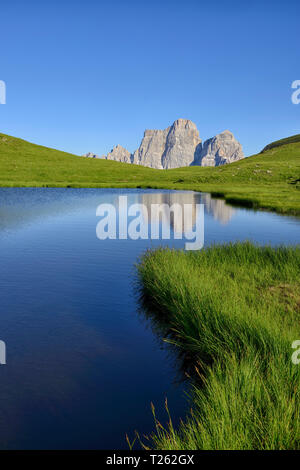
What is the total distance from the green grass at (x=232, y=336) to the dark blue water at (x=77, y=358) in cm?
67

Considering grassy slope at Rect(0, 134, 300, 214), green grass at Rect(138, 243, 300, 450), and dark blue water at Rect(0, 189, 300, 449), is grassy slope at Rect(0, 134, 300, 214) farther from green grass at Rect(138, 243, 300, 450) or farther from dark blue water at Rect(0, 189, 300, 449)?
dark blue water at Rect(0, 189, 300, 449)

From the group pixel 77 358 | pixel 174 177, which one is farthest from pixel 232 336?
pixel 174 177

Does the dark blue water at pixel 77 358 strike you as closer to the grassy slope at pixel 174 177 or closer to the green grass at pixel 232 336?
the green grass at pixel 232 336

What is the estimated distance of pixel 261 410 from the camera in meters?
5.00

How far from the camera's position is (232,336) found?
7395 millimetres

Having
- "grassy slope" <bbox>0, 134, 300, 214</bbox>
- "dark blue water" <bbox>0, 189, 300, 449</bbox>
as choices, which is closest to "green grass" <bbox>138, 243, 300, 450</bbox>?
"dark blue water" <bbox>0, 189, 300, 449</bbox>

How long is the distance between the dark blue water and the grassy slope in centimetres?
3184

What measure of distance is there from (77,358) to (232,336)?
365 cm

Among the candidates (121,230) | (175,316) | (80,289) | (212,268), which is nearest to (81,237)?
(121,230)

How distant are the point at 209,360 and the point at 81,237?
1739cm

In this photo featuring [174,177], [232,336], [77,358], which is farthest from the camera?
[174,177]

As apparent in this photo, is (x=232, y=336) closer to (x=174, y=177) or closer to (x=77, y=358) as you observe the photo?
(x=77, y=358)

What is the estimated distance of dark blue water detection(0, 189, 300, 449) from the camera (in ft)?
19.2
